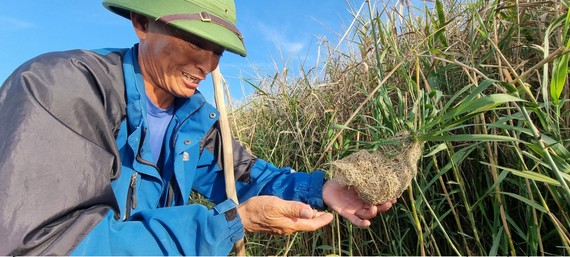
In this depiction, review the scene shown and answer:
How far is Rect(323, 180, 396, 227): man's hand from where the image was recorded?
1556mm

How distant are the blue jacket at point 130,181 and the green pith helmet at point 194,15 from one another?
0.24 metres

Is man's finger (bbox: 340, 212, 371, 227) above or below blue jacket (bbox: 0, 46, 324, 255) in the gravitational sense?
below

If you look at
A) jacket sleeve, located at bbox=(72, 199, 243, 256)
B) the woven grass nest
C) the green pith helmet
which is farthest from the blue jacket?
the woven grass nest

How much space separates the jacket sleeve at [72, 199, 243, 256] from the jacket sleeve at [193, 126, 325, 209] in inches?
17.1

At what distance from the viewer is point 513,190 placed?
155 cm

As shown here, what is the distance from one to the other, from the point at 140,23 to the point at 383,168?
3.24 ft

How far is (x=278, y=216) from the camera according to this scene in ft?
4.62

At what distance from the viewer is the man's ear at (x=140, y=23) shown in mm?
1484

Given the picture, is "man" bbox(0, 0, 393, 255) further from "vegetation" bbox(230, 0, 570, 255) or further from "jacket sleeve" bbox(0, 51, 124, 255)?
"vegetation" bbox(230, 0, 570, 255)

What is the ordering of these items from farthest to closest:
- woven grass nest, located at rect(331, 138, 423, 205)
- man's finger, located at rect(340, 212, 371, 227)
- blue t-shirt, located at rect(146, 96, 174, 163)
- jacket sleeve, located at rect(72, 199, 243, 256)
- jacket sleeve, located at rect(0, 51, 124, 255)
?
blue t-shirt, located at rect(146, 96, 174, 163) < man's finger, located at rect(340, 212, 371, 227) < woven grass nest, located at rect(331, 138, 423, 205) < jacket sleeve, located at rect(72, 199, 243, 256) < jacket sleeve, located at rect(0, 51, 124, 255)

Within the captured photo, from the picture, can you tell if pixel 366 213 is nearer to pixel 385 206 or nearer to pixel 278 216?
pixel 385 206

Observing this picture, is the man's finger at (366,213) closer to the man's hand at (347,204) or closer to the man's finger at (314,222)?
the man's hand at (347,204)

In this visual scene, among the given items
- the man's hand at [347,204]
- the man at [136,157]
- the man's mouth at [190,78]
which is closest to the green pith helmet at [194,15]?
the man at [136,157]

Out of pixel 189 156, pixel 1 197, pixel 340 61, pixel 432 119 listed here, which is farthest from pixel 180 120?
pixel 340 61
